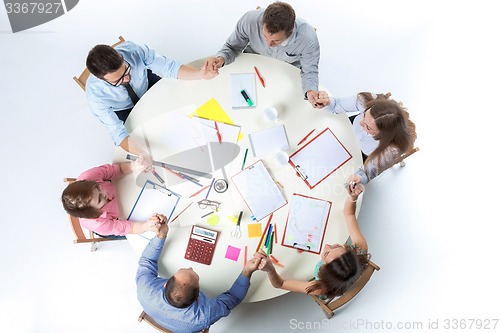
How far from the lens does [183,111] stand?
6.72 ft

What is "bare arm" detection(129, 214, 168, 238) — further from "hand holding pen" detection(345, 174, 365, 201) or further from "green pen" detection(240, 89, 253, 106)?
"hand holding pen" detection(345, 174, 365, 201)

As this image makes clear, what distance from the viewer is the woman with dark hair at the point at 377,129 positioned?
73.9 inches

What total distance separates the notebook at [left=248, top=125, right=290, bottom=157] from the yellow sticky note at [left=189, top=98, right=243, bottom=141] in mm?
151

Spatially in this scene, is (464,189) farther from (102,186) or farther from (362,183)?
(102,186)

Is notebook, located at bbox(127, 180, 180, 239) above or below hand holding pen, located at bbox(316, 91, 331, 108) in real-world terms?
below

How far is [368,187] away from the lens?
8.70 feet

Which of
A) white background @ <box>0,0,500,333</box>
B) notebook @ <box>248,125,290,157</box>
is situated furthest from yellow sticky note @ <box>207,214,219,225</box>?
white background @ <box>0,0,500,333</box>

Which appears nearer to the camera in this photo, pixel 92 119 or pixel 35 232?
pixel 35 232

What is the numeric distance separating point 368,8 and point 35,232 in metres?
2.82

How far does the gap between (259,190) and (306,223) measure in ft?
0.91

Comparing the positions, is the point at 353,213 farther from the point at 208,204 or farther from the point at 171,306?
the point at 171,306

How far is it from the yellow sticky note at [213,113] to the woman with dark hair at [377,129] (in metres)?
0.48

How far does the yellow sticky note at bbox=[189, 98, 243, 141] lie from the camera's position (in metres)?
2.03

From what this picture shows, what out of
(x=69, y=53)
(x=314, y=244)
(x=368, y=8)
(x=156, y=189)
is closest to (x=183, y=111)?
(x=156, y=189)
